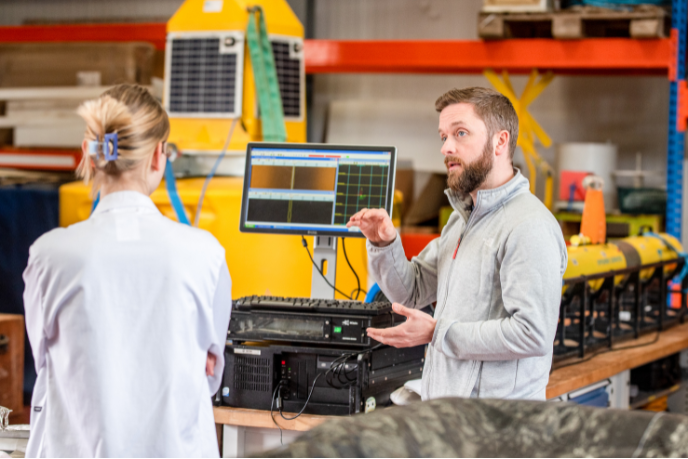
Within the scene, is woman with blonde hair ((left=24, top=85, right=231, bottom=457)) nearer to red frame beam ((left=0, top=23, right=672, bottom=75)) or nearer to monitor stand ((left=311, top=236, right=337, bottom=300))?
monitor stand ((left=311, top=236, right=337, bottom=300))

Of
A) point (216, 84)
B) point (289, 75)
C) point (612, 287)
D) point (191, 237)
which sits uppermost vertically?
point (289, 75)

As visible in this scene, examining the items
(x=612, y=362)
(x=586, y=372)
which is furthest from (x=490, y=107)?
(x=612, y=362)

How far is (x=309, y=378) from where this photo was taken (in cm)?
265

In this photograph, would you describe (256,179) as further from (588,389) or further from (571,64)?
(571,64)

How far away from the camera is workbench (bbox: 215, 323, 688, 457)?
263 cm

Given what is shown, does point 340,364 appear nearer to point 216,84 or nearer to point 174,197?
point 174,197

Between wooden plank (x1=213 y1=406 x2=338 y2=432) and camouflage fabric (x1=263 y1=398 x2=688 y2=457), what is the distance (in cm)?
190

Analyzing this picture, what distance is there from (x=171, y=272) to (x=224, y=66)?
3.52m

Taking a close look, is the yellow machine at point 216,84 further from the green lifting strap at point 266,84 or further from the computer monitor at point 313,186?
the computer monitor at point 313,186

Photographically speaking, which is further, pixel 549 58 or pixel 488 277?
pixel 549 58

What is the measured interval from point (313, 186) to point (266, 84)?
2.17m

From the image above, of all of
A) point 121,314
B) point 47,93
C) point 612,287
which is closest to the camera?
point 121,314

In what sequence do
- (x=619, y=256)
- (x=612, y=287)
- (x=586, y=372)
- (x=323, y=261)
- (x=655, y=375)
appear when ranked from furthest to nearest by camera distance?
(x=655, y=375), (x=619, y=256), (x=612, y=287), (x=586, y=372), (x=323, y=261)

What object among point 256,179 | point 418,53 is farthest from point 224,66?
point 256,179
